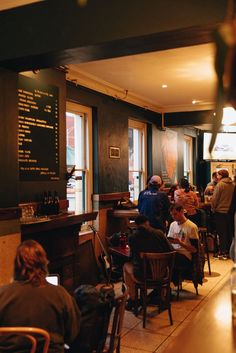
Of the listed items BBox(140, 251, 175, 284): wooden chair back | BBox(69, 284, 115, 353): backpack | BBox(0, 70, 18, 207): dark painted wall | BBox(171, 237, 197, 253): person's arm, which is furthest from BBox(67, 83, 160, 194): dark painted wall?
BBox(69, 284, 115, 353): backpack

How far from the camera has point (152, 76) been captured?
5930 mm

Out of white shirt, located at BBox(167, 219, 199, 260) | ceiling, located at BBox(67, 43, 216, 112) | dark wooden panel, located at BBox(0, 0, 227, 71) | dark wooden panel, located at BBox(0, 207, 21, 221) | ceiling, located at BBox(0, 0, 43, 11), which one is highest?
ceiling, located at BBox(0, 0, 43, 11)

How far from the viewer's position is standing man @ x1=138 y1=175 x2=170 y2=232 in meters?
5.76

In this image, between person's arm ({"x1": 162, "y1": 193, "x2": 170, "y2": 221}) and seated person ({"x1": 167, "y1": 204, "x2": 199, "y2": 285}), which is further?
person's arm ({"x1": 162, "y1": 193, "x2": 170, "y2": 221})

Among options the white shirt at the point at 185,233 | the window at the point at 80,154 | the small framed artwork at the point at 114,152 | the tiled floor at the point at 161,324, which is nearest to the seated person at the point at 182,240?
the white shirt at the point at 185,233

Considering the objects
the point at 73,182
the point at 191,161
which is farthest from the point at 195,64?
the point at 191,161

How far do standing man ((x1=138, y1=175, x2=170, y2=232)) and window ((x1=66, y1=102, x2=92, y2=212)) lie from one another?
89 centimetres

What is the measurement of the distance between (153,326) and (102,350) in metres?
1.71

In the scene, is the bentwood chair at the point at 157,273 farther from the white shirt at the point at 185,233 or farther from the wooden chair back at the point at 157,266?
the white shirt at the point at 185,233

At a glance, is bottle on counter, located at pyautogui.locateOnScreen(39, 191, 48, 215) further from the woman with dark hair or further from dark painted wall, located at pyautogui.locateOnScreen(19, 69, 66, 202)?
the woman with dark hair

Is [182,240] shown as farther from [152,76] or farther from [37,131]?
[152,76]

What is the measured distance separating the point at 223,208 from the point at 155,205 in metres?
2.02

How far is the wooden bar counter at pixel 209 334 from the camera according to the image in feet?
4.75

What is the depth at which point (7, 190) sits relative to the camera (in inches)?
142
